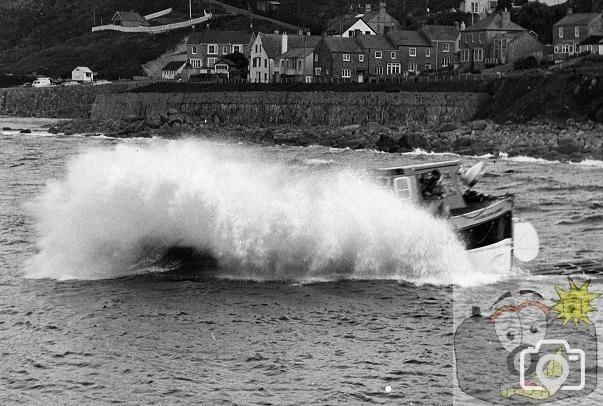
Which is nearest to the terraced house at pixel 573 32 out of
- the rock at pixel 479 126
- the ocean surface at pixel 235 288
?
the rock at pixel 479 126

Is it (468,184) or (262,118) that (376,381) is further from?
(262,118)

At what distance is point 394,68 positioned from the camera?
119188 mm

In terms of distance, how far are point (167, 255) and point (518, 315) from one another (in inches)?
374

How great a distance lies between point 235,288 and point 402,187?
5060 mm

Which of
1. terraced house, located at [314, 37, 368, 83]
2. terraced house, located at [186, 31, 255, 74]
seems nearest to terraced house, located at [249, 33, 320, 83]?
terraced house, located at [314, 37, 368, 83]

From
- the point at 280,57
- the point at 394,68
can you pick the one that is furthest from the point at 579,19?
the point at 280,57

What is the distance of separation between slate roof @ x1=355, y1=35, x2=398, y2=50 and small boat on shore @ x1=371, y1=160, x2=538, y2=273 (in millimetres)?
92292

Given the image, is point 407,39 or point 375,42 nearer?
point 375,42

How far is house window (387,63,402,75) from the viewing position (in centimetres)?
11814

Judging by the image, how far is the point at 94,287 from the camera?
24500 millimetres

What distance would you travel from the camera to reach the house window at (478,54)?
376 feet

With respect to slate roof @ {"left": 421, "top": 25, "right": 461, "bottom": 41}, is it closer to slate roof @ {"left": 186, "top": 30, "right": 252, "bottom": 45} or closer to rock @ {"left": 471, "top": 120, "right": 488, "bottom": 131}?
slate roof @ {"left": 186, "top": 30, "right": 252, "bottom": 45}

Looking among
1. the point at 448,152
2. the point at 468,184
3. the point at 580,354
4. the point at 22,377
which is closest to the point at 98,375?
the point at 22,377

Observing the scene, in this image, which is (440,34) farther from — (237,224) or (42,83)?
(237,224)
